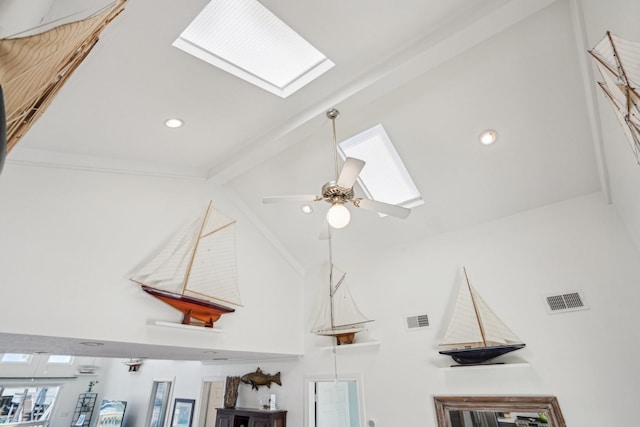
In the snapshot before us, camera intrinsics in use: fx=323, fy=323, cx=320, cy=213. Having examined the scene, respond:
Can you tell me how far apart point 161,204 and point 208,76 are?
1.88 metres

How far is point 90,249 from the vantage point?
3.10 m

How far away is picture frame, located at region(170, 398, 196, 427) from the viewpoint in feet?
19.3

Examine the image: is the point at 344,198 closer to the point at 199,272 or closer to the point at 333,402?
the point at 199,272

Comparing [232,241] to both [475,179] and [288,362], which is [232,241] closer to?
[288,362]

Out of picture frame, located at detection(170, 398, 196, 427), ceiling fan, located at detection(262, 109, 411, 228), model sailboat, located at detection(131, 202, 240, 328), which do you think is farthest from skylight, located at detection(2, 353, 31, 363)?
ceiling fan, located at detection(262, 109, 411, 228)

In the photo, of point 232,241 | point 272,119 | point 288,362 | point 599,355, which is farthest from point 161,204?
point 599,355

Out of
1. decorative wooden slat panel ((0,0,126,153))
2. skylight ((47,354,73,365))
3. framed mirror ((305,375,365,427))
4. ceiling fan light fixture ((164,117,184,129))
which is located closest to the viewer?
decorative wooden slat panel ((0,0,126,153))

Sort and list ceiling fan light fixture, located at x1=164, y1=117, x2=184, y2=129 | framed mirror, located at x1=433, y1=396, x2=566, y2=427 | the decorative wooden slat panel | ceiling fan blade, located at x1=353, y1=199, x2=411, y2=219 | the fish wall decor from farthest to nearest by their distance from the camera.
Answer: the fish wall decor < framed mirror, located at x1=433, y1=396, x2=566, y2=427 < ceiling fan light fixture, located at x1=164, y1=117, x2=184, y2=129 < ceiling fan blade, located at x1=353, y1=199, x2=411, y2=219 < the decorative wooden slat panel

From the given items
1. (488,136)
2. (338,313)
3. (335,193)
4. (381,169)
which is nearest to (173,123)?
(335,193)

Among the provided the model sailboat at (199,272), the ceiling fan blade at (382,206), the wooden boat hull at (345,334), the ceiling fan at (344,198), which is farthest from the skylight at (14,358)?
the ceiling fan blade at (382,206)

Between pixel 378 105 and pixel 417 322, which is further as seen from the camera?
pixel 417 322

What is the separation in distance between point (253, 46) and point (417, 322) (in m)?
3.50

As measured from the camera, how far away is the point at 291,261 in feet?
17.4

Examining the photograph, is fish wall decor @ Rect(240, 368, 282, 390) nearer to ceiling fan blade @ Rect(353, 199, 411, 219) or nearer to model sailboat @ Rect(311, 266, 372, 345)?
model sailboat @ Rect(311, 266, 372, 345)
